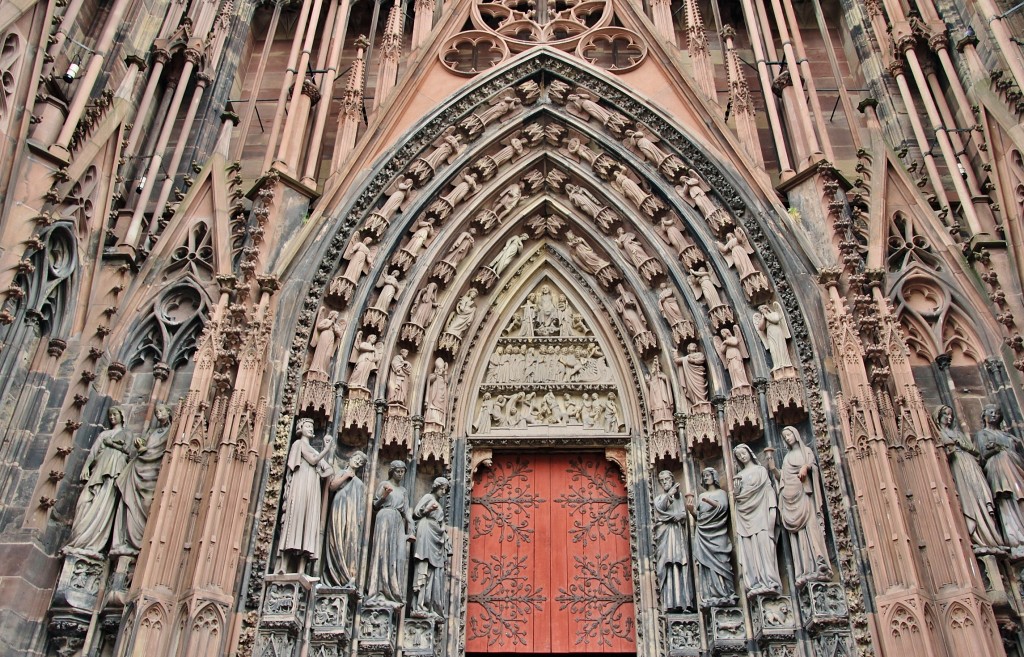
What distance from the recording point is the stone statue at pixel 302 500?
8320 mm

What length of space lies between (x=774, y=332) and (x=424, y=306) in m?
4.06

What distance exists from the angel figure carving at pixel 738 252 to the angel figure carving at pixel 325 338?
4.43 m

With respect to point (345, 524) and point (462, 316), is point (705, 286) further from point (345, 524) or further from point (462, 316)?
point (345, 524)

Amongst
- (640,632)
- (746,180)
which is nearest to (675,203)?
(746,180)

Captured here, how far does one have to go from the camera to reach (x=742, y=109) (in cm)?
1108

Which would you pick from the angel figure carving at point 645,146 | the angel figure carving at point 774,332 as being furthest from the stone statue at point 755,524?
the angel figure carving at point 645,146

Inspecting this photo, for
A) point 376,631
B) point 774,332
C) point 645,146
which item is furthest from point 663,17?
point 376,631

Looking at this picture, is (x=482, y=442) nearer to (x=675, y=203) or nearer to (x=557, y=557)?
(x=557, y=557)

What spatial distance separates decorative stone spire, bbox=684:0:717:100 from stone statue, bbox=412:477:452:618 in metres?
6.11

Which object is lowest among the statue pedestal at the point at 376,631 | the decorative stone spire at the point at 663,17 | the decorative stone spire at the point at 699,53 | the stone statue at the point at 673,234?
the statue pedestal at the point at 376,631

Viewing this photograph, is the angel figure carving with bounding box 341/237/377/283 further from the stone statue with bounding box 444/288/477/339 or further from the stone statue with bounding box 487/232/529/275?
the stone statue with bounding box 487/232/529/275

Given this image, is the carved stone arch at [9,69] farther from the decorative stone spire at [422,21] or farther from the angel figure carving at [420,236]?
the decorative stone spire at [422,21]

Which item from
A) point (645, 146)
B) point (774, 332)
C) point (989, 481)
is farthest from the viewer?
point (645, 146)

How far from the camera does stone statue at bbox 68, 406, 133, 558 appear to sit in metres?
8.13
